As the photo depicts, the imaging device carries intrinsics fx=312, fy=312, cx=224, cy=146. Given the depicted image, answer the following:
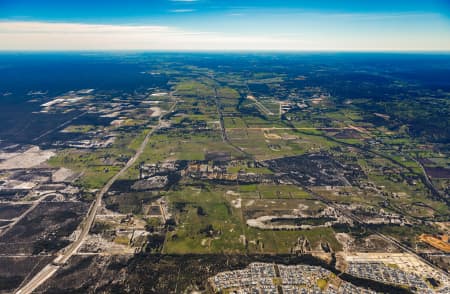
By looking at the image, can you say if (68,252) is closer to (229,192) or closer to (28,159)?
(229,192)

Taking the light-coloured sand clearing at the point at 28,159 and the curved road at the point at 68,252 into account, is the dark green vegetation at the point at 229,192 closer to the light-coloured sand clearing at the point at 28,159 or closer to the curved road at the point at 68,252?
the curved road at the point at 68,252

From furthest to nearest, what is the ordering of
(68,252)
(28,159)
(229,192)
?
(28,159)
(229,192)
(68,252)

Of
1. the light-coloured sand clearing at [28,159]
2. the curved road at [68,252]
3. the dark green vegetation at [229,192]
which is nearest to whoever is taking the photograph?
the curved road at [68,252]

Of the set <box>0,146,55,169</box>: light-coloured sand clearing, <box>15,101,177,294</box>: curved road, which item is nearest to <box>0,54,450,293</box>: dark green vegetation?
<box>15,101,177,294</box>: curved road

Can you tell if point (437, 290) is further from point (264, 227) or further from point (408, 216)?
point (264, 227)

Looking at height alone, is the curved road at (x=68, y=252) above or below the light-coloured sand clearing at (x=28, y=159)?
below

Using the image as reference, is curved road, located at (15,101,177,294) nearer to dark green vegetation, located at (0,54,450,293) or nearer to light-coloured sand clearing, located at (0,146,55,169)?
dark green vegetation, located at (0,54,450,293)

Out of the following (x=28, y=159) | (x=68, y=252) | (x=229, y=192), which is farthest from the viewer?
(x=28, y=159)

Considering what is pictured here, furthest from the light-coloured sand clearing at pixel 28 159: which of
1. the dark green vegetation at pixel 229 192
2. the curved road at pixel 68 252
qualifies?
the curved road at pixel 68 252

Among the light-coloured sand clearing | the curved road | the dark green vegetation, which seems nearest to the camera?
the curved road

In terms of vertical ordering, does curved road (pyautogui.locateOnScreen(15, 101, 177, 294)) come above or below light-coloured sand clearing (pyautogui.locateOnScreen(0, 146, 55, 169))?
below

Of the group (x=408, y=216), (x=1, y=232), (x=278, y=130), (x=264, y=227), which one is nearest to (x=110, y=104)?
(x=278, y=130)

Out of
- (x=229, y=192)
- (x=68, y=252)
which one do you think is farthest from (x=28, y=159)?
(x=229, y=192)
